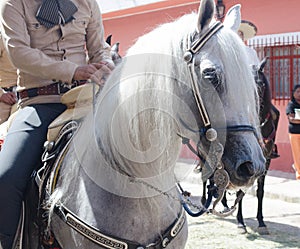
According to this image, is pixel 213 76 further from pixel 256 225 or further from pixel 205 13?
pixel 256 225

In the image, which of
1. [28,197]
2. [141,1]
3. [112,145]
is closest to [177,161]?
[112,145]

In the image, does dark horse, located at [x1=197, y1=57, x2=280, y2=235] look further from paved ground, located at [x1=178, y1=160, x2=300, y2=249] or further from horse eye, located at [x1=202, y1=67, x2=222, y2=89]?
horse eye, located at [x1=202, y1=67, x2=222, y2=89]

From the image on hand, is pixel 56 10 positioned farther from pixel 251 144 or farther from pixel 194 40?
pixel 251 144

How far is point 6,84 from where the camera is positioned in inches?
191

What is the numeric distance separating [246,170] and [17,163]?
1.28 metres

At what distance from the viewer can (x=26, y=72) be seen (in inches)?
115

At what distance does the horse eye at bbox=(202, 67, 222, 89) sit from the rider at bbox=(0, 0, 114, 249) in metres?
0.80

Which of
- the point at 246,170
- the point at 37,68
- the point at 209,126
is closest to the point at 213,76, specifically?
the point at 209,126

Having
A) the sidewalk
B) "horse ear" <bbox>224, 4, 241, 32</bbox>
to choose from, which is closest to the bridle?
"horse ear" <bbox>224, 4, 241, 32</bbox>

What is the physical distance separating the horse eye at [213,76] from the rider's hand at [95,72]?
0.79 meters

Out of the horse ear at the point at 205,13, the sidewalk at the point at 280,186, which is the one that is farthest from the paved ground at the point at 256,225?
the horse ear at the point at 205,13

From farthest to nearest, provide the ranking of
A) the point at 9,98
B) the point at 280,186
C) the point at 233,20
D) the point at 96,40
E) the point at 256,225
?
the point at 280,186
the point at 256,225
the point at 9,98
the point at 96,40
the point at 233,20

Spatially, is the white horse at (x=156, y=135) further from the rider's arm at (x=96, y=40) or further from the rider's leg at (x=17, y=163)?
the rider's arm at (x=96, y=40)

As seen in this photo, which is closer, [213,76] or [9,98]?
[213,76]
